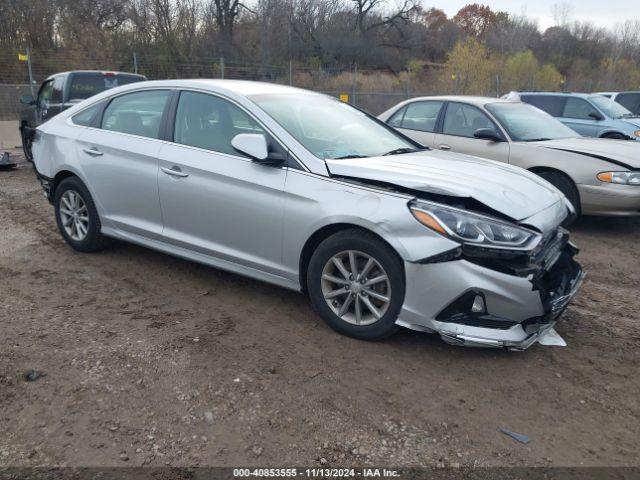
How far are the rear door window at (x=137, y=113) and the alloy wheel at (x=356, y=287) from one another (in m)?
1.99

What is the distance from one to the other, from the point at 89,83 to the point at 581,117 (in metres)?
10.2

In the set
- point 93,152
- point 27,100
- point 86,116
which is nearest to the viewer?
point 93,152

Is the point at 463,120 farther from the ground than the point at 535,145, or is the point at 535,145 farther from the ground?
the point at 463,120

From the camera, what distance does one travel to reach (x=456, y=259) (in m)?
3.11

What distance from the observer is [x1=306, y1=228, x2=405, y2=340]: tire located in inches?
130

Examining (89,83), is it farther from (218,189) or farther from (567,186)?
(567,186)

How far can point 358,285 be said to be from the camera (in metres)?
3.46

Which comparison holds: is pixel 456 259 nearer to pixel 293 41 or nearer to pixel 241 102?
pixel 241 102

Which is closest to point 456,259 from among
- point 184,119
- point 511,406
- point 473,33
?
point 511,406

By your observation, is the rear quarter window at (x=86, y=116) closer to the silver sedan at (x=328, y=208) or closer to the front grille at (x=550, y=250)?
the silver sedan at (x=328, y=208)

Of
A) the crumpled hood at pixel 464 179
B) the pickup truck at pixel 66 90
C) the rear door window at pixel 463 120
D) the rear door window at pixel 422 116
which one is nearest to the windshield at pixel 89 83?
the pickup truck at pixel 66 90

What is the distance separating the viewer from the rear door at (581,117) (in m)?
11.7

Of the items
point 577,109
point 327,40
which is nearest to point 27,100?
point 577,109

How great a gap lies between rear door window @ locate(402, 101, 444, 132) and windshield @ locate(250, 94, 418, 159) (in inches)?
119
